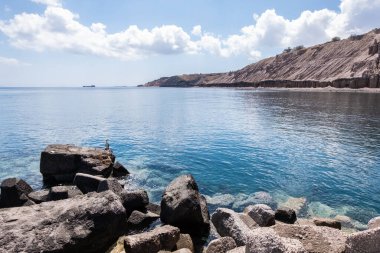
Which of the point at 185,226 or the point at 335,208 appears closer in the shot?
the point at 185,226

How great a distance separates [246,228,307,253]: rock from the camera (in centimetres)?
754


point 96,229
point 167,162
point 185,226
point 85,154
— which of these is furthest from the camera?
point 167,162

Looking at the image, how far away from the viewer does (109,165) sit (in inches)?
934

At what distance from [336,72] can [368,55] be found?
40.4 ft

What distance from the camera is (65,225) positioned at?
11555mm

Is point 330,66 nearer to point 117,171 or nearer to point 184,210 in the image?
point 117,171

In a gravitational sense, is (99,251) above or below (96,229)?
below

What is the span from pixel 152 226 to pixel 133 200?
1.71 metres

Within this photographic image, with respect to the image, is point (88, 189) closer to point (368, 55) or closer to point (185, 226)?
point (185, 226)

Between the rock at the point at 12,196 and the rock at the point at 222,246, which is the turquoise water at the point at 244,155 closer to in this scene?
the rock at the point at 12,196

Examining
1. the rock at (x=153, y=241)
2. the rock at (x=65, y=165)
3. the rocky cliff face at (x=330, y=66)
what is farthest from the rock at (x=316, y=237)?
the rocky cliff face at (x=330, y=66)

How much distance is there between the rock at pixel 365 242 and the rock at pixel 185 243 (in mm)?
6182

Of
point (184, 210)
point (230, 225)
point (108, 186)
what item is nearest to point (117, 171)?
point (108, 186)

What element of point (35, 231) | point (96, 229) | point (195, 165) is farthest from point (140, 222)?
point (195, 165)
